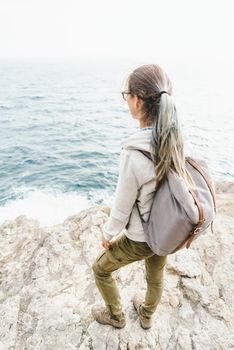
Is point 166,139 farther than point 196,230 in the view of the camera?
No

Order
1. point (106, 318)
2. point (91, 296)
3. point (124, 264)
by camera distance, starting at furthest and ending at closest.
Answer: point (91, 296) < point (106, 318) < point (124, 264)

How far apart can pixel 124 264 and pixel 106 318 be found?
3.88 ft

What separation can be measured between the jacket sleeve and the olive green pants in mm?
210

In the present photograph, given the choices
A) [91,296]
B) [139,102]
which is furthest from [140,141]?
[91,296]

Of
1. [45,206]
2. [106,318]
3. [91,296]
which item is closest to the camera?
[106,318]

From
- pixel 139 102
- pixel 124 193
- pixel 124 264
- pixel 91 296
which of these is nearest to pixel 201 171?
pixel 124 193

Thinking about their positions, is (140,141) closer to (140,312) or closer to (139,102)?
(139,102)

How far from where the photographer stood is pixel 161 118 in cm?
239

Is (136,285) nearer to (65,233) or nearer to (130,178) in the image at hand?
(65,233)

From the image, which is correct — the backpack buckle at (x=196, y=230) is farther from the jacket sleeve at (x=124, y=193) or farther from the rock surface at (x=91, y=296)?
the rock surface at (x=91, y=296)

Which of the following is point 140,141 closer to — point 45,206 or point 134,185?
point 134,185

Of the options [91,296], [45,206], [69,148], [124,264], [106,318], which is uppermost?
[124,264]

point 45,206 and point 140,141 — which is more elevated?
point 140,141

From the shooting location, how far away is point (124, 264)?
10.5ft
